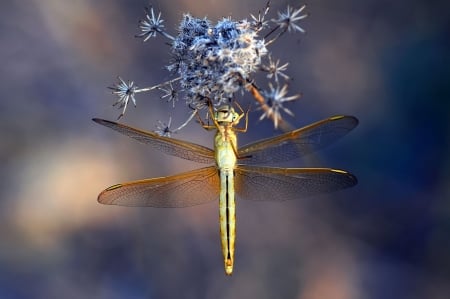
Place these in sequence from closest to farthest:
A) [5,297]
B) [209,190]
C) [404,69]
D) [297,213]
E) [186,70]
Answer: [186,70] < [209,190] < [5,297] < [297,213] < [404,69]

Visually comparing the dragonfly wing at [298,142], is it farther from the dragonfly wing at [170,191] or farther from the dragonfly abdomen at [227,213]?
the dragonfly wing at [170,191]

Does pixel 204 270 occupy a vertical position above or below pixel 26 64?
below

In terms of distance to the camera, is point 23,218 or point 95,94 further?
point 95,94

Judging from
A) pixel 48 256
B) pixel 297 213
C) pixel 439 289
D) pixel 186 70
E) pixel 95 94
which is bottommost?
pixel 439 289

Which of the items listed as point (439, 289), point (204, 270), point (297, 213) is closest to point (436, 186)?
point (439, 289)

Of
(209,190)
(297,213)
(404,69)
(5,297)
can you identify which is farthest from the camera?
(404,69)

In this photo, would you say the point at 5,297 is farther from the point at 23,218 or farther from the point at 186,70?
the point at 186,70

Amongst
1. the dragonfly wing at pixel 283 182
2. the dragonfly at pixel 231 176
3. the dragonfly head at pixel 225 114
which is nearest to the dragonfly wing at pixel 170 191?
the dragonfly at pixel 231 176

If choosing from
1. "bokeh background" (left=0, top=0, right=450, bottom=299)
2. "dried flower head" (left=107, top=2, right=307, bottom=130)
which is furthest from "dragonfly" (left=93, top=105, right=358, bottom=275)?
"bokeh background" (left=0, top=0, right=450, bottom=299)

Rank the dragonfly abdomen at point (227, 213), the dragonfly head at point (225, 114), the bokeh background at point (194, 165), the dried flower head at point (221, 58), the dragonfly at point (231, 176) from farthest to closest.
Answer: the bokeh background at point (194, 165), the dragonfly abdomen at point (227, 213), the dragonfly at point (231, 176), the dragonfly head at point (225, 114), the dried flower head at point (221, 58)
